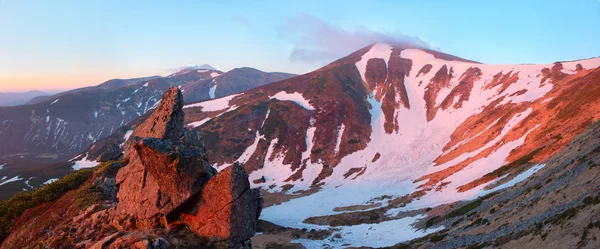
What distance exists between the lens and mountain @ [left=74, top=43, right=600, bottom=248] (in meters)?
48.1

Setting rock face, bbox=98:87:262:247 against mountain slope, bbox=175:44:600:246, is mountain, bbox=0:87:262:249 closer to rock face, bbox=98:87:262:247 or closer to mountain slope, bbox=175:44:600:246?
rock face, bbox=98:87:262:247

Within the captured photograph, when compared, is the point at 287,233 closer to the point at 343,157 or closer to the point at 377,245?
the point at 377,245

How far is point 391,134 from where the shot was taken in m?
113

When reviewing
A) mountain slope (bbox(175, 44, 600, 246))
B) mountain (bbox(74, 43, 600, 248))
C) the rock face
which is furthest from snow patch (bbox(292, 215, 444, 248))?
the rock face

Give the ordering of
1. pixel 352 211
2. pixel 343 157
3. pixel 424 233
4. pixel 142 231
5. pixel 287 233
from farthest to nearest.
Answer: pixel 343 157, pixel 352 211, pixel 287 233, pixel 424 233, pixel 142 231

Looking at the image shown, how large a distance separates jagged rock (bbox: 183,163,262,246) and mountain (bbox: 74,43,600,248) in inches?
1022

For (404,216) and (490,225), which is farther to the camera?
(404,216)

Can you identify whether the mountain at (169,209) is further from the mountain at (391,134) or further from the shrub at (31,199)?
the mountain at (391,134)

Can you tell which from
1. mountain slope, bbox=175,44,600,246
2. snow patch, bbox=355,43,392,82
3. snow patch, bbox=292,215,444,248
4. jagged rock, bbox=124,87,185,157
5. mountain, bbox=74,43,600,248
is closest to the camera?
jagged rock, bbox=124,87,185,157

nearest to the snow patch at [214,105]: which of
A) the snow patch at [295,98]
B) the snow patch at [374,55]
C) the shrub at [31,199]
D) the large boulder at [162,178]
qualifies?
the snow patch at [295,98]

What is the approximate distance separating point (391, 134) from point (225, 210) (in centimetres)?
10403

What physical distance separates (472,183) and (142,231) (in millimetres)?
47933

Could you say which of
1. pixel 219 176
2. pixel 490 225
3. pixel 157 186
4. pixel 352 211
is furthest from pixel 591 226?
pixel 352 211

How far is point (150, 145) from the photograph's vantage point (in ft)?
49.2
